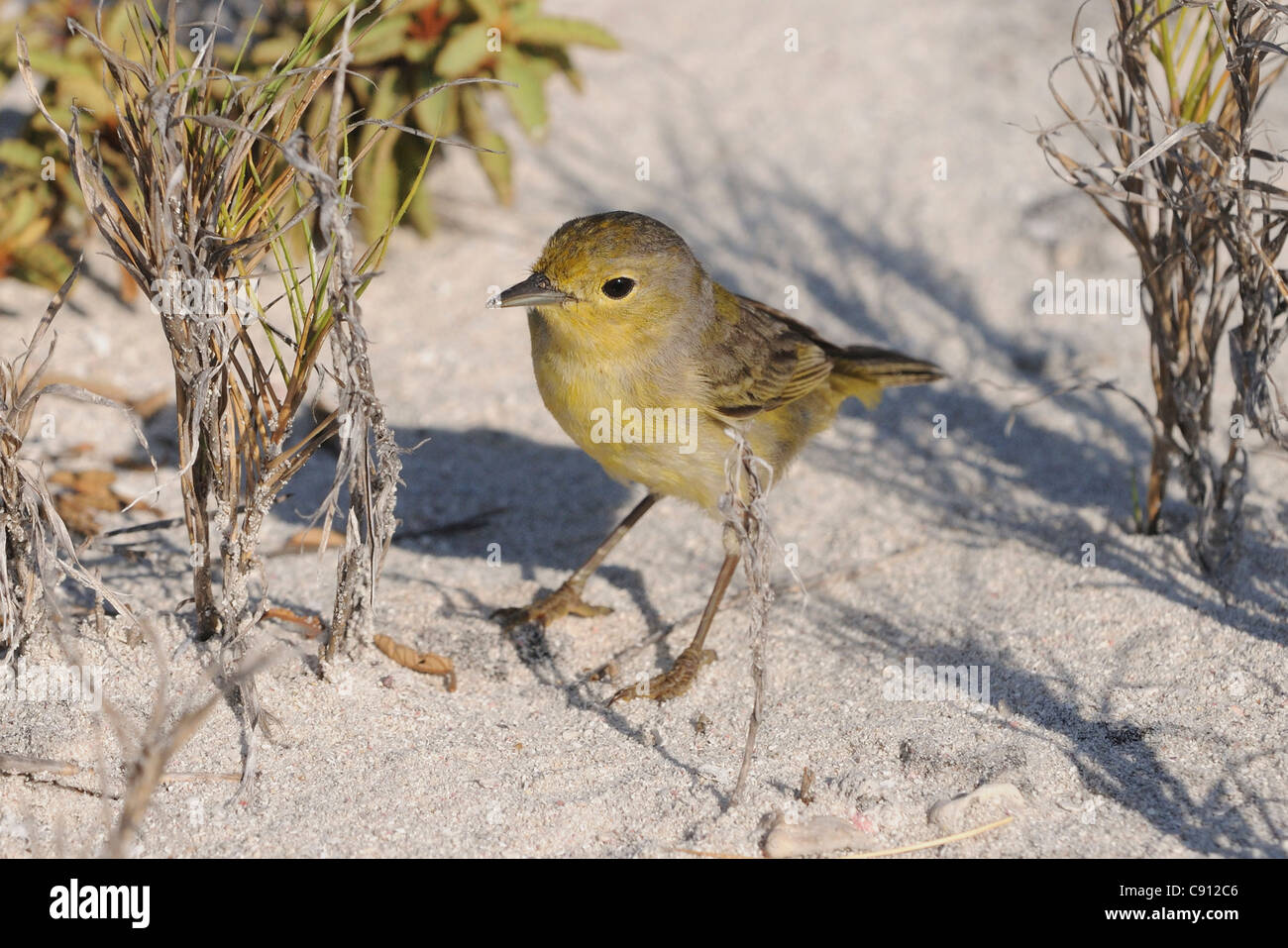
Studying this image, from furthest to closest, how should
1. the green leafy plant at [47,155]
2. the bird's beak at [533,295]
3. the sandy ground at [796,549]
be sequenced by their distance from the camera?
the green leafy plant at [47,155], the bird's beak at [533,295], the sandy ground at [796,549]

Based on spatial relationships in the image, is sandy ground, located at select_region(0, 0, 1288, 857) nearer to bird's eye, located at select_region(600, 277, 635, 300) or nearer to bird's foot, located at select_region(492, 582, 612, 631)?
bird's foot, located at select_region(492, 582, 612, 631)

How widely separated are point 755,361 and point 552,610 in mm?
1277

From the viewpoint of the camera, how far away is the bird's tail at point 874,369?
5.31 metres

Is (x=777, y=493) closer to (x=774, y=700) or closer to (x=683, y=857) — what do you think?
(x=774, y=700)

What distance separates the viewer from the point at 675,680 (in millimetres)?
4312

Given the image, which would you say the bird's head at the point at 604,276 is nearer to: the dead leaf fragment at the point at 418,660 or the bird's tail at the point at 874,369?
the bird's tail at the point at 874,369

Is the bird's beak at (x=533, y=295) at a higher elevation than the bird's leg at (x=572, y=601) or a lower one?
higher

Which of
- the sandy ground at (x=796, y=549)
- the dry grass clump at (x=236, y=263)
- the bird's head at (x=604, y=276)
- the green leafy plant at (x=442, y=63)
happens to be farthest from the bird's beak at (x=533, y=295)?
the green leafy plant at (x=442, y=63)

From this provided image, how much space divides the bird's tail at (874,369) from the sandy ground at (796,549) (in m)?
0.58

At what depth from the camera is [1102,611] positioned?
14.7 ft

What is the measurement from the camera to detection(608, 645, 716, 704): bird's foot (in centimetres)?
422

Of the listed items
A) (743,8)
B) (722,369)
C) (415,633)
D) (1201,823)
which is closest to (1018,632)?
(1201,823)

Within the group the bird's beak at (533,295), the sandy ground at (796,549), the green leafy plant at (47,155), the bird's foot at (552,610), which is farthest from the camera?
the green leafy plant at (47,155)

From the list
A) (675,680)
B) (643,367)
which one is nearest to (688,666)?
(675,680)
